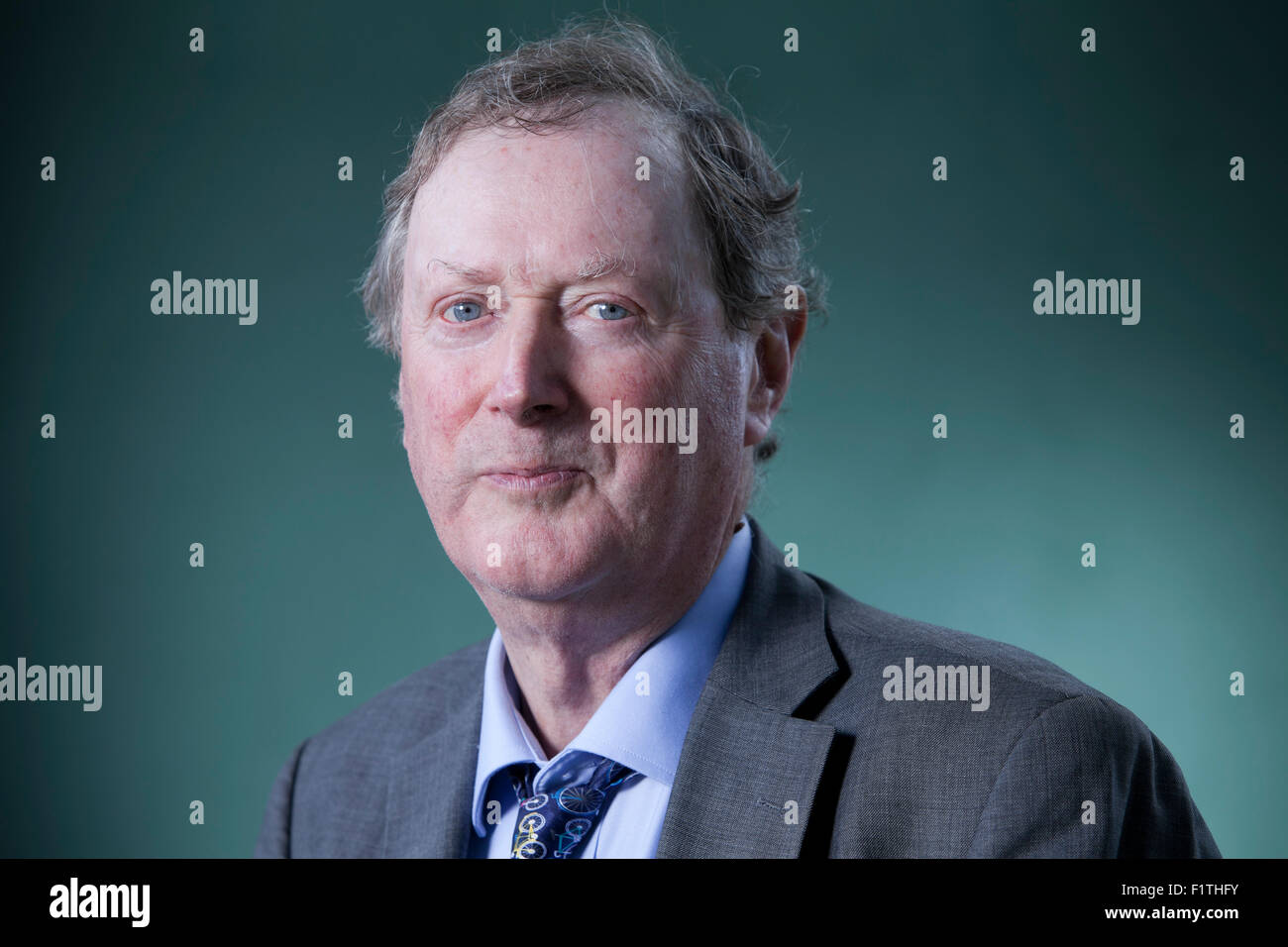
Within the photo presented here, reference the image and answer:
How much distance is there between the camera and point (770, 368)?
186 cm

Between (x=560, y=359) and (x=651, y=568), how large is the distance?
34 centimetres

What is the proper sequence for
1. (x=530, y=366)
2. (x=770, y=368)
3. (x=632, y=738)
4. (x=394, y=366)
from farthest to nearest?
(x=394, y=366), (x=770, y=368), (x=632, y=738), (x=530, y=366)

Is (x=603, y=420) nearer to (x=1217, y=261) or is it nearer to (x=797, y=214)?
(x=797, y=214)

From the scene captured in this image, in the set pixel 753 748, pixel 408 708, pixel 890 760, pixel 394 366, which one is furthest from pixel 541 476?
pixel 394 366

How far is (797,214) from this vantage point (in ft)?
6.61

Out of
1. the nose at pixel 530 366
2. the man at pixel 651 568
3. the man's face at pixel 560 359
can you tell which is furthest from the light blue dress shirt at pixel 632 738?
the nose at pixel 530 366

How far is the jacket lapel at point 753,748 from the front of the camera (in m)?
1.51

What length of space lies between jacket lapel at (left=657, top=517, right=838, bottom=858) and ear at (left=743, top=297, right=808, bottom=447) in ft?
1.01

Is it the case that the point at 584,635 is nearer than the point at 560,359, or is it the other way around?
the point at 560,359

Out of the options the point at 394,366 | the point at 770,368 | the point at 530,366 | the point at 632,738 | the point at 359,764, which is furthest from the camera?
the point at 394,366

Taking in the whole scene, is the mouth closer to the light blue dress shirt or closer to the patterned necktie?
the light blue dress shirt

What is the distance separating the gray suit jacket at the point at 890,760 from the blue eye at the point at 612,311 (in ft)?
1.65

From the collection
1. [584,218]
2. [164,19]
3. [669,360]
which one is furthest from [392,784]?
[164,19]

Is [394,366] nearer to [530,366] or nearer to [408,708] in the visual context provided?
[408,708]
